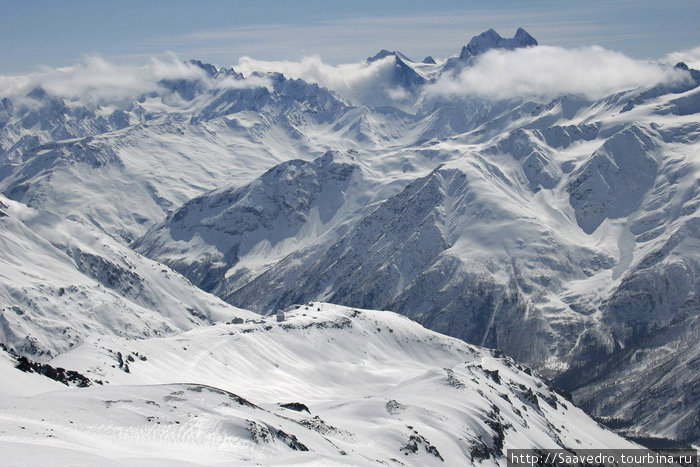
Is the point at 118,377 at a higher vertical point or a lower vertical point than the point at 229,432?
lower

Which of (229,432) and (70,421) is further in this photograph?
(229,432)

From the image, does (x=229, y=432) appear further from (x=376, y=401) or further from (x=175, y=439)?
(x=376, y=401)

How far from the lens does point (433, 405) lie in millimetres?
182875

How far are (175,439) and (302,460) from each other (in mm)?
15327

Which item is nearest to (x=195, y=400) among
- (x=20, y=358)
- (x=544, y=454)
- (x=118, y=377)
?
(x=20, y=358)

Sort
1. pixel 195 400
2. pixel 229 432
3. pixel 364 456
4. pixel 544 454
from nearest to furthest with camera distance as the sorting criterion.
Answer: pixel 229 432
pixel 195 400
pixel 364 456
pixel 544 454

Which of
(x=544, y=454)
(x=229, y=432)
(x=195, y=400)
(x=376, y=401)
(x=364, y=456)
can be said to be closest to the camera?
(x=229, y=432)

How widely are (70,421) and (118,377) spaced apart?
9947 centimetres

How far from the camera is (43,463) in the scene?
6394 centimetres

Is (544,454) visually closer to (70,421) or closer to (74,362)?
(74,362)

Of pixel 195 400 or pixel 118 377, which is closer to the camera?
pixel 195 400

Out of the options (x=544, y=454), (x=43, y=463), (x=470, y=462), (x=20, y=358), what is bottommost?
(x=544, y=454)

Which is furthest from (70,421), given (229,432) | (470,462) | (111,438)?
(470,462)

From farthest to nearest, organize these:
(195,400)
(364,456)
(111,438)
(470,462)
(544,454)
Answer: (544,454), (470,462), (364,456), (195,400), (111,438)
